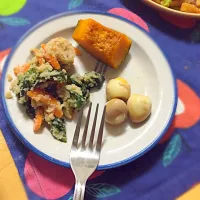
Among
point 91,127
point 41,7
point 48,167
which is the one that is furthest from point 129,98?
point 41,7

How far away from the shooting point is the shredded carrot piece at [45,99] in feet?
2.75

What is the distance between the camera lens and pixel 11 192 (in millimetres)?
829

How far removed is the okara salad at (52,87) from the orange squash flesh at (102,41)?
0.15 feet

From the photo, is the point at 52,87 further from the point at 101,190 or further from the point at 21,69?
the point at 101,190

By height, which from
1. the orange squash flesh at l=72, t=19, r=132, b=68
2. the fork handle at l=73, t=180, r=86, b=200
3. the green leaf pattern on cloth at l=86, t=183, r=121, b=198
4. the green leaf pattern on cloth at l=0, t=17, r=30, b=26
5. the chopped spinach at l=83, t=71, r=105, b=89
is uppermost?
the orange squash flesh at l=72, t=19, r=132, b=68

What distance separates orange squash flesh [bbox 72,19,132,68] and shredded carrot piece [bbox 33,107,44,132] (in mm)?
200

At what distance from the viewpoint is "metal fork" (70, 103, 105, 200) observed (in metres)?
0.79

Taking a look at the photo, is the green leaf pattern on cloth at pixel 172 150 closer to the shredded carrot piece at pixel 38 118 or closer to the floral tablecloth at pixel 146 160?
the floral tablecloth at pixel 146 160

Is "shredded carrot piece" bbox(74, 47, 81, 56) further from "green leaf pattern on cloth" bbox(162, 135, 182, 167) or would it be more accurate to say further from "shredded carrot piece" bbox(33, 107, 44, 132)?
"green leaf pattern on cloth" bbox(162, 135, 182, 167)

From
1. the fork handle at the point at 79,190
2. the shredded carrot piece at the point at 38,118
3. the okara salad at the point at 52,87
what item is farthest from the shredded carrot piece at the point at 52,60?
the fork handle at the point at 79,190

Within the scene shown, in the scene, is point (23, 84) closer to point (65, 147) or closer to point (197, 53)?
point (65, 147)

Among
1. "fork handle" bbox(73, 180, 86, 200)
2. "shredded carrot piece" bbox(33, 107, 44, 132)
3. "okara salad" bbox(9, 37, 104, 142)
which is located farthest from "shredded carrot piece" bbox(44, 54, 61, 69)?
"fork handle" bbox(73, 180, 86, 200)

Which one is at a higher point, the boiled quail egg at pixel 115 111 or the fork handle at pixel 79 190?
the boiled quail egg at pixel 115 111

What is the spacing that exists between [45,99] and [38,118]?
0.15ft
